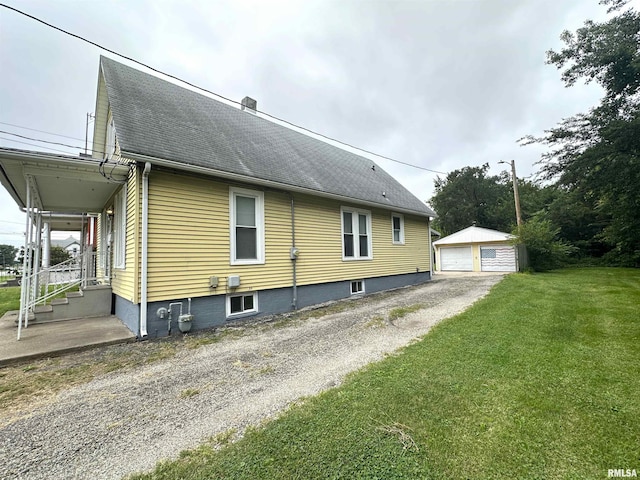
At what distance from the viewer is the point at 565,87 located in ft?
29.8

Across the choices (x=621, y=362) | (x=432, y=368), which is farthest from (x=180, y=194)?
(x=621, y=362)

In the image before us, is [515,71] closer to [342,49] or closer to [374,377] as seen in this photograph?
[342,49]

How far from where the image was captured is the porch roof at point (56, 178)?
16.1 feet

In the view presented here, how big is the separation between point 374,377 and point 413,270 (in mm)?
10266

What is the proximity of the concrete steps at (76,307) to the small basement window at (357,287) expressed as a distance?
24.0 feet

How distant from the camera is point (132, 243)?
18.8ft

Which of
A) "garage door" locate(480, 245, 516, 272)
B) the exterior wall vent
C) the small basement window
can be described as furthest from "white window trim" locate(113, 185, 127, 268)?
"garage door" locate(480, 245, 516, 272)

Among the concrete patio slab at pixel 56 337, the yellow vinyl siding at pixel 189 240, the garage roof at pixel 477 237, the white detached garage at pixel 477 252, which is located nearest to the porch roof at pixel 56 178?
the yellow vinyl siding at pixel 189 240

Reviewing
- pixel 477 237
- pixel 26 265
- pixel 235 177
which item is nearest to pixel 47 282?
pixel 26 265

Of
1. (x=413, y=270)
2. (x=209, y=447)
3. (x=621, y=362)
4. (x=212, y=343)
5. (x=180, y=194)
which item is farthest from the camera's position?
(x=413, y=270)

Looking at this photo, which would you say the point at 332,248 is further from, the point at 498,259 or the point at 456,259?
the point at 456,259

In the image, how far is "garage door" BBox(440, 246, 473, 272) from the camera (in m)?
21.6

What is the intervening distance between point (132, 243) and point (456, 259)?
876 inches

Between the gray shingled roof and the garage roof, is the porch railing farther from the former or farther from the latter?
the garage roof
